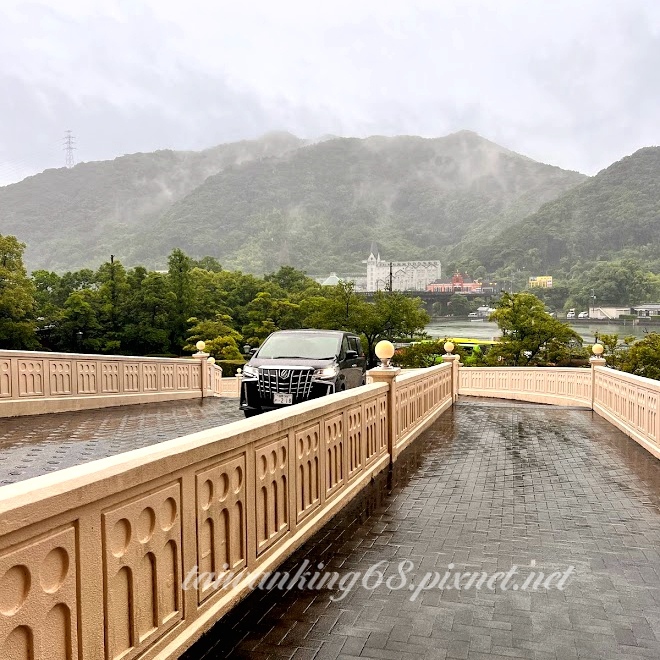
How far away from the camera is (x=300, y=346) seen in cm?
1298

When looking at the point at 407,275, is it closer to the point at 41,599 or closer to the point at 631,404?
the point at 631,404

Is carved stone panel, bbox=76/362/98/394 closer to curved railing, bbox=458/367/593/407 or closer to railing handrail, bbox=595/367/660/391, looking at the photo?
railing handrail, bbox=595/367/660/391

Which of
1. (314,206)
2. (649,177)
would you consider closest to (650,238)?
(649,177)

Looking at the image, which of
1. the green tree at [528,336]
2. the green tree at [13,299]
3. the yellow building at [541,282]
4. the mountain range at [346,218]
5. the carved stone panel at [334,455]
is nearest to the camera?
the carved stone panel at [334,455]

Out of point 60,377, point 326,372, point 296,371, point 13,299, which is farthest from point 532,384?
point 13,299

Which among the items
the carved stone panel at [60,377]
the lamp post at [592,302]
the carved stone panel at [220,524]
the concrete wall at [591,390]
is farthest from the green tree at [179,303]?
the lamp post at [592,302]

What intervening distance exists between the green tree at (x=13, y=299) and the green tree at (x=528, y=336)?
30915 mm

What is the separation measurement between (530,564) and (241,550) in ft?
7.21

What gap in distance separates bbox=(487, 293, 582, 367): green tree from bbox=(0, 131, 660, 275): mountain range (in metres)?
65.0

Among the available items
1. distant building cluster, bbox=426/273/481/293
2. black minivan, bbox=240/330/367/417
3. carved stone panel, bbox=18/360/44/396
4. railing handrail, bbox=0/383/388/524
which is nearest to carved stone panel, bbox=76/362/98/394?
carved stone panel, bbox=18/360/44/396

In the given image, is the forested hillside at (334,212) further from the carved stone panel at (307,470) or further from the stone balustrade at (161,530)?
the stone balustrade at (161,530)

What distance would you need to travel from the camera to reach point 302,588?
13.9ft

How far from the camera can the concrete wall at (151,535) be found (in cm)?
224

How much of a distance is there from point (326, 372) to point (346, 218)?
15647 cm
